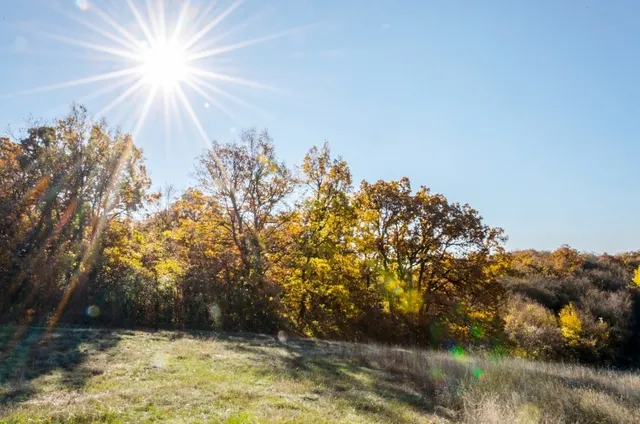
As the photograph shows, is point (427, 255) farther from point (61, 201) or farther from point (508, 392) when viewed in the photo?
point (61, 201)

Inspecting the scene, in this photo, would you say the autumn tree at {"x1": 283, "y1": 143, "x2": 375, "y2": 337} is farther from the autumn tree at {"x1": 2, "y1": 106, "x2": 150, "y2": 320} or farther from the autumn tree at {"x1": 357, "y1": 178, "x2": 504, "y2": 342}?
the autumn tree at {"x1": 2, "y1": 106, "x2": 150, "y2": 320}

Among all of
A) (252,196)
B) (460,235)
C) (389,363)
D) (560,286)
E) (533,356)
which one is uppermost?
(252,196)

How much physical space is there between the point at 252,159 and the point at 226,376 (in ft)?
59.6

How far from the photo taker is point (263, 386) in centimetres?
1126

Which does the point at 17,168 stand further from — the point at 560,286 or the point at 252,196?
the point at 560,286

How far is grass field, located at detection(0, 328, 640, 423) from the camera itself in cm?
853

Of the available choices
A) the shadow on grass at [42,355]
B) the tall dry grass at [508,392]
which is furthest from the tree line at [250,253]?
the tall dry grass at [508,392]

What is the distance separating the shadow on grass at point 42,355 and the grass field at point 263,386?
0.03 metres

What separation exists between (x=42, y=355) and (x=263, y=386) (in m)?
7.42

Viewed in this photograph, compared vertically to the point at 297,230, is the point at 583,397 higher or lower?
lower

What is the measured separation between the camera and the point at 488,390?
1274 cm

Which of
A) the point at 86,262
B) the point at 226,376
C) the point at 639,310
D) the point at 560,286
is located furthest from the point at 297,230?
the point at 639,310

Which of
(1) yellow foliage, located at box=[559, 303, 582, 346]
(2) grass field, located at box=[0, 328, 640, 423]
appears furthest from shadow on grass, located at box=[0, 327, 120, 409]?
(1) yellow foliage, located at box=[559, 303, 582, 346]

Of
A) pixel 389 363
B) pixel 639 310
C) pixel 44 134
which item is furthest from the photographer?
pixel 639 310
